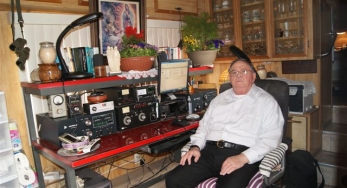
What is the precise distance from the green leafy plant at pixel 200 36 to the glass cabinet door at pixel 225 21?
18.1 inches

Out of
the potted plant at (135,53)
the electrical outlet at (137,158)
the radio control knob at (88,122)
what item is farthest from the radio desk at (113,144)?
the electrical outlet at (137,158)

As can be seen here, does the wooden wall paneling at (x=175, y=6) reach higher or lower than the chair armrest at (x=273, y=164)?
higher

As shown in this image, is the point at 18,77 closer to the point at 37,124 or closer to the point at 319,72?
the point at 37,124

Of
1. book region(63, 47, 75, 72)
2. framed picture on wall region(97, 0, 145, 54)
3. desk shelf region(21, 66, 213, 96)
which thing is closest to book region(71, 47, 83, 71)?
book region(63, 47, 75, 72)

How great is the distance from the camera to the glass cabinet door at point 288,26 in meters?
2.85

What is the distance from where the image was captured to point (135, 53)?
2146 millimetres

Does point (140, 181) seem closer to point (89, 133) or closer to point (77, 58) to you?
point (89, 133)

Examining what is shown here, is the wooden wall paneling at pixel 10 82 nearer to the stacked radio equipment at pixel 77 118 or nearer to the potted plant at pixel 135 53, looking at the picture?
the stacked radio equipment at pixel 77 118

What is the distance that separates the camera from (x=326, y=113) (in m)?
3.31

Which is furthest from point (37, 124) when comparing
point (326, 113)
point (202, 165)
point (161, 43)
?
point (326, 113)

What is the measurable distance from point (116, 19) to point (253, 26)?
1.63 m

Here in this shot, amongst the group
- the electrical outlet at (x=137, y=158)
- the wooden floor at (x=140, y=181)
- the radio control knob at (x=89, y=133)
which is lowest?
the wooden floor at (x=140, y=181)

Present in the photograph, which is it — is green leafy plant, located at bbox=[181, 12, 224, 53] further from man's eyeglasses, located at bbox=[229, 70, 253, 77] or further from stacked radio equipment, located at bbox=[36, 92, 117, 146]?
stacked radio equipment, located at bbox=[36, 92, 117, 146]

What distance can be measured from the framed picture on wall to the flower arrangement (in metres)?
0.29
